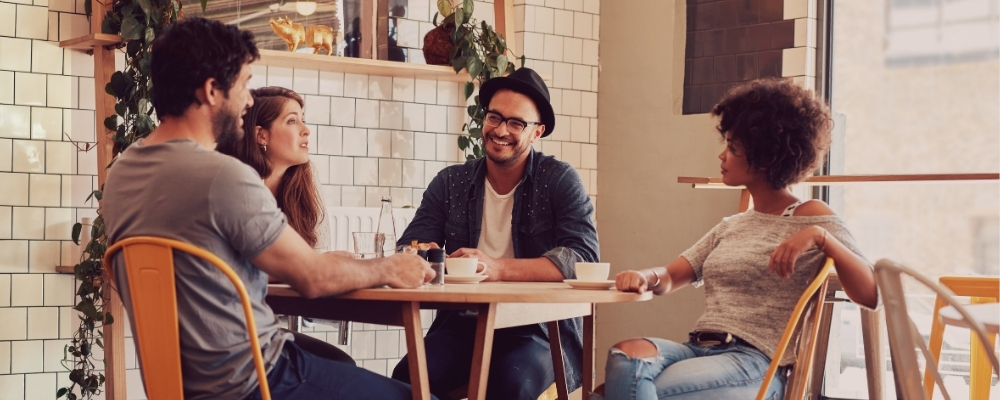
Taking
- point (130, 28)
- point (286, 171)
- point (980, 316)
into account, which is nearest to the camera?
point (980, 316)

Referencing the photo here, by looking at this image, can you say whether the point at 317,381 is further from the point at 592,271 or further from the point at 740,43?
the point at 740,43

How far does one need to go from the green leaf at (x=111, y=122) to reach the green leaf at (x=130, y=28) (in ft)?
0.93

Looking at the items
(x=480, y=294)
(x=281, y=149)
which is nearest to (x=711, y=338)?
(x=480, y=294)

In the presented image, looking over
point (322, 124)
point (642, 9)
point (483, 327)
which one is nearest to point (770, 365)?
point (483, 327)

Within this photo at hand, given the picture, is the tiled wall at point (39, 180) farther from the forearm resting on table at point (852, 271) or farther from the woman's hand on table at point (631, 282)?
the forearm resting on table at point (852, 271)

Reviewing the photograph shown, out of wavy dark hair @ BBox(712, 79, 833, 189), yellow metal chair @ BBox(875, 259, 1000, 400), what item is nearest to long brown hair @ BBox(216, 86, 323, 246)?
wavy dark hair @ BBox(712, 79, 833, 189)

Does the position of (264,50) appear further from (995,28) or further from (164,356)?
(995,28)

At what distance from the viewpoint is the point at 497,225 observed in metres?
3.22

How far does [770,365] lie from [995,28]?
2572mm

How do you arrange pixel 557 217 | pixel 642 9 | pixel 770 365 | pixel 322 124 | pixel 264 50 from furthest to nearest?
pixel 642 9 → pixel 322 124 → pixel 264 50 → pixel 557 217 → pixel 770 365

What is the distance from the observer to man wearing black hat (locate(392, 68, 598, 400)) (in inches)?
114

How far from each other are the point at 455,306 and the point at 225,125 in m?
0.62

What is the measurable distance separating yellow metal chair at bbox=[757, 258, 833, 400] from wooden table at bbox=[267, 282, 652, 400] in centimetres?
35

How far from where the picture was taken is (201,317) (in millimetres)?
1969
